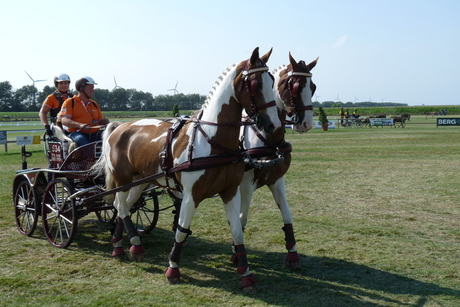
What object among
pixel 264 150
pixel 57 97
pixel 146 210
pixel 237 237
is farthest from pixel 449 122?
pixel 237 237

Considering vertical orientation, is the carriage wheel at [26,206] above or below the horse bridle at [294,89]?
below

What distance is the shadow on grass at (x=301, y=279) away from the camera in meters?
4.66

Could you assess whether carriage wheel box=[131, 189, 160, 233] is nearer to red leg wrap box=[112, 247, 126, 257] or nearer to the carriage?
the carriage

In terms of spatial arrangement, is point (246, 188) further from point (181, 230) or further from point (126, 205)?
point (126, 205)

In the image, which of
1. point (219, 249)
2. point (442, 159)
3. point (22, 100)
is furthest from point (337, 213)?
point (22, 100)

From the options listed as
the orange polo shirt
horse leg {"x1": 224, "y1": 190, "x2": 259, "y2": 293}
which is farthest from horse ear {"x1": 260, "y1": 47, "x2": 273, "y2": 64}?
the orange polo shirt

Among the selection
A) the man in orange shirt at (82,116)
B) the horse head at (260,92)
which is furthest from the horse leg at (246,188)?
the man in orange shirt at (82,116)

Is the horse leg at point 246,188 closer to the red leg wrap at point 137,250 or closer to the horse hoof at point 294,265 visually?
the horse hoof at point 294,265

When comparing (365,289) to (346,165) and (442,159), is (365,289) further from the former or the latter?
(442,159)

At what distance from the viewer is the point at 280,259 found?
606 cm

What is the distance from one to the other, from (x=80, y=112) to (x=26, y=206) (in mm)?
1880

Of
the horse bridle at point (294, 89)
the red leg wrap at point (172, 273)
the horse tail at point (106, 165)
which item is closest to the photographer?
the red leg wrap at point (172, 273)

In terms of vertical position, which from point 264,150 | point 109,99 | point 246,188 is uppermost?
point 109,99

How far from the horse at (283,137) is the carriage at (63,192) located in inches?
67.7
